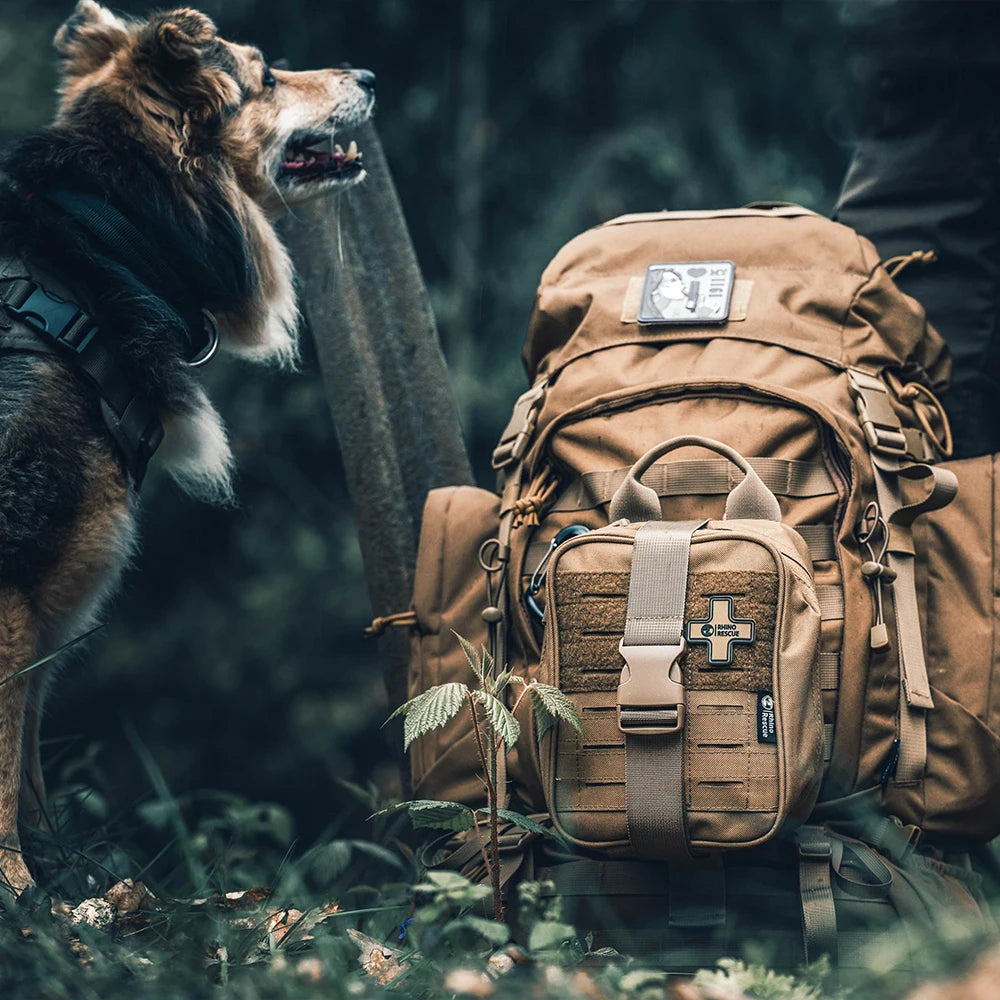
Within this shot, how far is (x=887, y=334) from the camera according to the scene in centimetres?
267

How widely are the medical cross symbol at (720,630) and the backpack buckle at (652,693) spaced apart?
0.04m

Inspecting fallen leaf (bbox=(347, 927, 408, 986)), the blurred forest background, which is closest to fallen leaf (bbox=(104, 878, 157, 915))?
fallen leaf (bbox=(347, 927, 408, 986))

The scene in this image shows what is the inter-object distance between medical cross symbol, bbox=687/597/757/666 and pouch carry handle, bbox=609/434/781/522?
0.24 m

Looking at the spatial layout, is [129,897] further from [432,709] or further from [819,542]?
[819,542]

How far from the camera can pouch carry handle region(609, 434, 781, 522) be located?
231 cm

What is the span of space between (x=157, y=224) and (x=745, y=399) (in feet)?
5.03

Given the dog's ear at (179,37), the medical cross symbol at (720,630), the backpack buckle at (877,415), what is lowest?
the medical cross symbol at (720,630)

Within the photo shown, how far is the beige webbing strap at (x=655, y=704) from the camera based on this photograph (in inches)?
82.0

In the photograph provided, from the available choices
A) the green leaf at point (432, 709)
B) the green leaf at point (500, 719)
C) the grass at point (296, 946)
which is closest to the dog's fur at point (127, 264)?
Answer: the grass at point (296, 946)

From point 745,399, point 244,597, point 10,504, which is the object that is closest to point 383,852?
point 10,504

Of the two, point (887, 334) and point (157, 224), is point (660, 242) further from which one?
point (157, 224)

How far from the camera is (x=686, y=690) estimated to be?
2127 mm

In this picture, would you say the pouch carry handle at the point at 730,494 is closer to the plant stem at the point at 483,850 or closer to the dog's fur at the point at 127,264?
the plant stem at the point at 483,850

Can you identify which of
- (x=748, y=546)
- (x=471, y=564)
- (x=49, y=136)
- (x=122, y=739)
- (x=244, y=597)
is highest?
(x=49, y=136)
